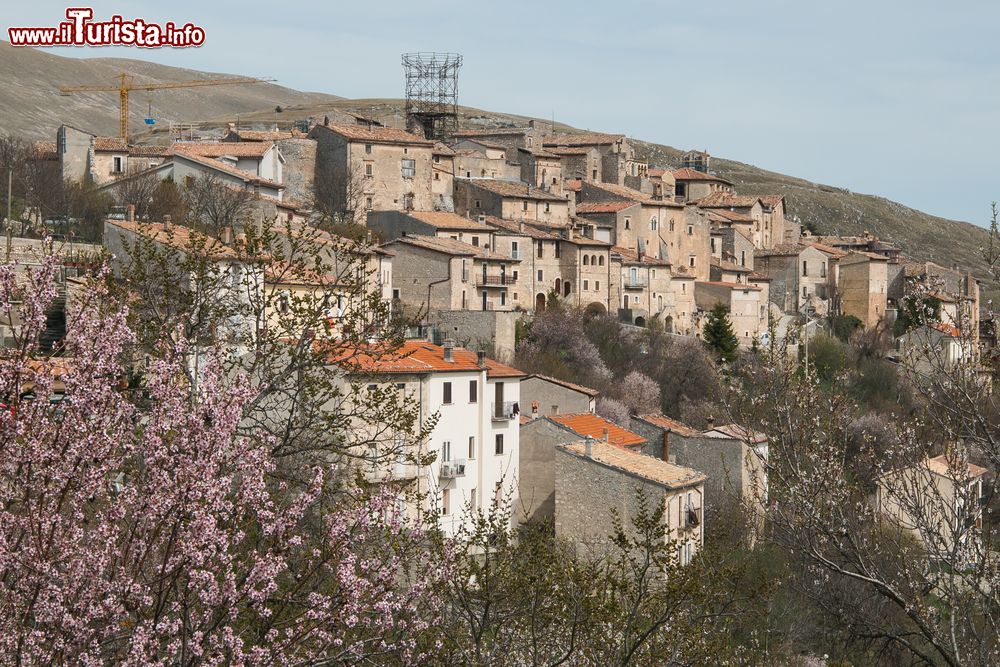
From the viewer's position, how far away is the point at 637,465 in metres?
38.5

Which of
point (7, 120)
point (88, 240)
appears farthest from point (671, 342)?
point (7, 120)

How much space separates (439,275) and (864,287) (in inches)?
1390

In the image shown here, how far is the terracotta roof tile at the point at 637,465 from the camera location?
1473 inches

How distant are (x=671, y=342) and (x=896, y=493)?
53.7 m

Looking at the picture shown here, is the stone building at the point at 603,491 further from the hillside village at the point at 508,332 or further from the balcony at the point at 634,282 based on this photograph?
the balcony at the point at 634,282

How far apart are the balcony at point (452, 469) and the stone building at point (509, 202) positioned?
3439 centimetres

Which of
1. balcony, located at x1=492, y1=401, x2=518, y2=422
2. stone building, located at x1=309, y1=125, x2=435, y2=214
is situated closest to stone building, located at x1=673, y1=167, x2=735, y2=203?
stone building, located at x1=309, y1=125, x2=435, y2=214

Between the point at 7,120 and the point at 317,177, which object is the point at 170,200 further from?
the point at 7,120

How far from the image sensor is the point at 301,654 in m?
11.9

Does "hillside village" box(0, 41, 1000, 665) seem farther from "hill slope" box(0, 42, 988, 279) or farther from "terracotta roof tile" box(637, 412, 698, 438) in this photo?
"hill slope" box(0, 42, 988, 279)

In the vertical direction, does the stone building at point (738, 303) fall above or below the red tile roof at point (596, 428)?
above

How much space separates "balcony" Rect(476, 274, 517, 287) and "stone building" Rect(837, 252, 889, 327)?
1142 inches

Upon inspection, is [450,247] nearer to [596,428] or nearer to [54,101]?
[596,428]

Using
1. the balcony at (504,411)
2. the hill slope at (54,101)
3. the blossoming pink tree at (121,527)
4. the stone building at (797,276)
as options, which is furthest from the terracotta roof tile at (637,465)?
the hill slope at (54,101)
